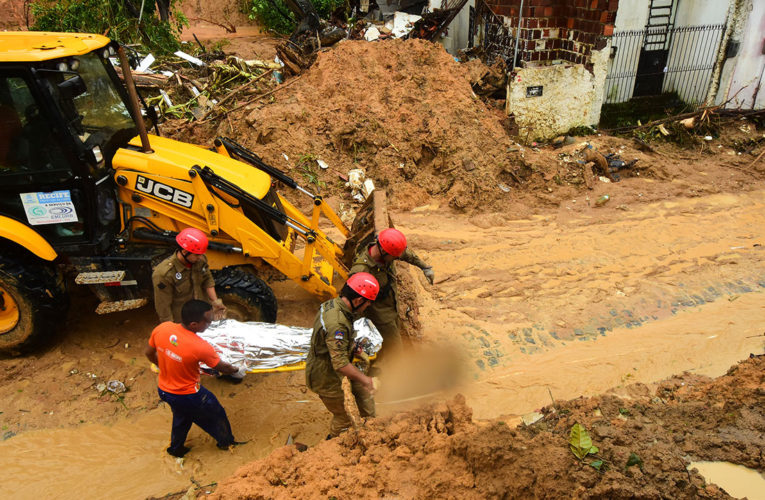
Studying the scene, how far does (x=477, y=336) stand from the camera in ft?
18.5

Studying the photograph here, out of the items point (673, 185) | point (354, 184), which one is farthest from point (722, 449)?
point (673, 185)

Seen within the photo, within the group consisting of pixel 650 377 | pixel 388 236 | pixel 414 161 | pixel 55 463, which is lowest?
pixel 55 463

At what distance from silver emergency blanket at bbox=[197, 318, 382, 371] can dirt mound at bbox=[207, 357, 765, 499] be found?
1.37 metres

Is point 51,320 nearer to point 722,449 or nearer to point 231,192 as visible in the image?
point 231,192

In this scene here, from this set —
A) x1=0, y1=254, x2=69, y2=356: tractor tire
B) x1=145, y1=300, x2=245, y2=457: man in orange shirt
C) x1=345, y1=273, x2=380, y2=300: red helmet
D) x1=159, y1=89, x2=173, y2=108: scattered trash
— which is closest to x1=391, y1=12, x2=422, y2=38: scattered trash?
x1=159, y1=89, x2=173, y2=108: scattered trash

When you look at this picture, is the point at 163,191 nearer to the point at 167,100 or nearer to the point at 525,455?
the point at 525,455

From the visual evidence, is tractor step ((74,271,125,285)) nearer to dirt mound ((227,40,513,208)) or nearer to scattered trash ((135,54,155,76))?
dirt mound ((227,40,513,208))

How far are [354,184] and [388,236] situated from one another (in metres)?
4.15

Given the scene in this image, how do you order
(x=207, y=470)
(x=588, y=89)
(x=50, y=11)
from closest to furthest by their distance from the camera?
(x=207, y=470)
(x=588, y=89)
(x=50, y=11)

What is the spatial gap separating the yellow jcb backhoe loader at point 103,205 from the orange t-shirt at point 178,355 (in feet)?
4.09

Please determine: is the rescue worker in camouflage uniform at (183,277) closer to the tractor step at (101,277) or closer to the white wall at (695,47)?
the tractor step at (101,277)

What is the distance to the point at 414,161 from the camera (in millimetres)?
8961

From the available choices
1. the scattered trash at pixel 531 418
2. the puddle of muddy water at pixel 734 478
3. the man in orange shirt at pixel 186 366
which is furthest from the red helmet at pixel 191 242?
the puddle of muddy water at pixel 734 478

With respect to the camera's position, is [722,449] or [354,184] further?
[354,184]
